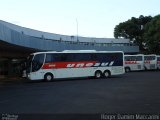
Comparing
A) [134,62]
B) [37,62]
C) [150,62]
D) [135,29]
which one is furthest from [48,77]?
[135,29]

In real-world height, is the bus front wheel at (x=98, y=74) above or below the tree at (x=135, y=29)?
below

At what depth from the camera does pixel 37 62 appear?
3309cm

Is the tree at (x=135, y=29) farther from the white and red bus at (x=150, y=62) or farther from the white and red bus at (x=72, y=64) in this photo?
the white and red bus at (x=72, y=64)

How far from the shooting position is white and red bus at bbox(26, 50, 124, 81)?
33.1 m

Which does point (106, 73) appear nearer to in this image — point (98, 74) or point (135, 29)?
point (98, 74)

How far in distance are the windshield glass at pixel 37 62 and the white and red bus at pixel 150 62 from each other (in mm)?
25361

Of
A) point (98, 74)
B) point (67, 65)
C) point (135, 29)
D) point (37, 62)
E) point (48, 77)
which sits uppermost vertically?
point (135, 29)

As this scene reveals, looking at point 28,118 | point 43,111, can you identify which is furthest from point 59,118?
point 43,111

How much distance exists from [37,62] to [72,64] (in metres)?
3.47

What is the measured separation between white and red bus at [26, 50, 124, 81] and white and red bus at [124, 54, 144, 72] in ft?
54.6

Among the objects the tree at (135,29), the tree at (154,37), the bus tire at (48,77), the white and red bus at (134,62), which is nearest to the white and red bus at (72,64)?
the bus tire at (48,77)

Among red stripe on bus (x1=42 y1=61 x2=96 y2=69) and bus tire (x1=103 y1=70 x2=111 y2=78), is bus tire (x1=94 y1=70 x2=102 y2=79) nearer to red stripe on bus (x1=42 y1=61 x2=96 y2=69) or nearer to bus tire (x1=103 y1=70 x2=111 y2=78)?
bus tire (x1=103 y1=70 x2=111 y2=78)

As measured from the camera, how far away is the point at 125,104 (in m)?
13.9

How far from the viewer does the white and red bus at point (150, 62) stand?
181 ft
